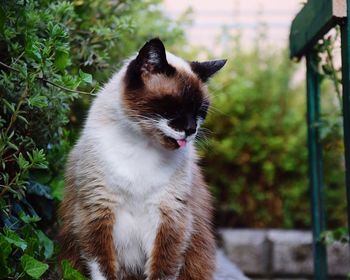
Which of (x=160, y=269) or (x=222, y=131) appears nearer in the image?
(x=160, y=269)

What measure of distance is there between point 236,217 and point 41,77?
389cm

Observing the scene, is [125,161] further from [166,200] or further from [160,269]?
[160,269]

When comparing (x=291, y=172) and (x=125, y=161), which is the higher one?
(x=125, y=161)

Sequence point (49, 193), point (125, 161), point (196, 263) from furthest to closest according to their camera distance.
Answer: point (49, 193)
point (196, 263)
point (125, 161)

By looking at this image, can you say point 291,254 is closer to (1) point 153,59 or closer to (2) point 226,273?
(2) point 226,273

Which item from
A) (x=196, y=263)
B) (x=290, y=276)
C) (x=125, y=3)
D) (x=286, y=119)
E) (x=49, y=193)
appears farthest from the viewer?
(x=286, y=119)

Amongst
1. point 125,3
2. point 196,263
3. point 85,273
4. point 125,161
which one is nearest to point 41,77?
point 125,161

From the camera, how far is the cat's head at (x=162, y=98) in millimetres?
2553

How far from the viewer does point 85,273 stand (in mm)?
2750

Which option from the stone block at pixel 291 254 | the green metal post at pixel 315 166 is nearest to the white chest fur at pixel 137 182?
the green metal post at pixel 315 166

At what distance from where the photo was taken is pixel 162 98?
2.58 meters

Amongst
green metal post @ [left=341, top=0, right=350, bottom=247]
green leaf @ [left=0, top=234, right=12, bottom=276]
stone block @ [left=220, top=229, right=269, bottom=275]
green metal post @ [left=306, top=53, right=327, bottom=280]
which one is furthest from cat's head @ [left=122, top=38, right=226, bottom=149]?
stone block @ [left=220, top=229, right=269, bottom=275]

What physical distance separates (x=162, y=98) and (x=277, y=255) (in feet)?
11.0

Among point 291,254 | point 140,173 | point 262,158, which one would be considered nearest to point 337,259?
point 291,254
